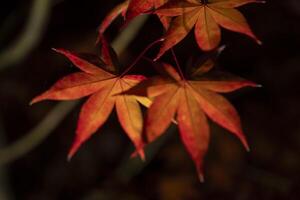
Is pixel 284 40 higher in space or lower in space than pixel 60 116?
lower

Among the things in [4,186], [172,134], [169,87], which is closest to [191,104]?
[169,87]

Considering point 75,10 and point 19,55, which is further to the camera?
point 75,10

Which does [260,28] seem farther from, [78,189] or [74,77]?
[74,77]

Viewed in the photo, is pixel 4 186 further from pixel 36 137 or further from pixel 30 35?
pixel 30 35

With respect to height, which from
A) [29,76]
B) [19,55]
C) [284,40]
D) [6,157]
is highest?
[19,55]

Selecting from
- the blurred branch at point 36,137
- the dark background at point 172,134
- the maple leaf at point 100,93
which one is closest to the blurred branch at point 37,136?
the blurred branch at point 36,137

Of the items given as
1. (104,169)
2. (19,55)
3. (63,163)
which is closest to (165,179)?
(104,169)

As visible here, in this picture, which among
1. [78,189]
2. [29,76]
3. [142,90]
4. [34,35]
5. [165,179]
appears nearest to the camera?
[142,90]
